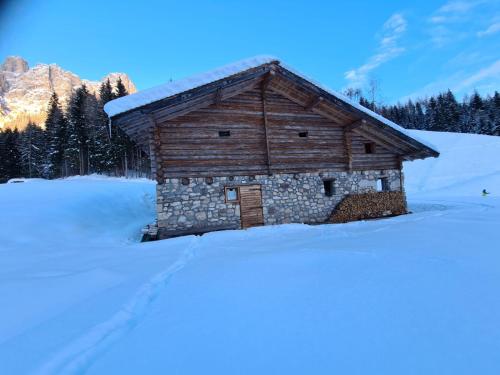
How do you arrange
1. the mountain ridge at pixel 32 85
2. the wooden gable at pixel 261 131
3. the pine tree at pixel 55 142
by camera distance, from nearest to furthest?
the wooden gable at pixel 261 131 → the pine tree at pixel 55 142 → the mountain ridge at pixel 32 85

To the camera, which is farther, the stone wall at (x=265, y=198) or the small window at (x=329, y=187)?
the small window at (x=329, y=187)

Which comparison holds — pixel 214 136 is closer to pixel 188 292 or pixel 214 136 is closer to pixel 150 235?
pixel 150 235

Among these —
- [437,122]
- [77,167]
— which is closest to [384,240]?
[77,167]

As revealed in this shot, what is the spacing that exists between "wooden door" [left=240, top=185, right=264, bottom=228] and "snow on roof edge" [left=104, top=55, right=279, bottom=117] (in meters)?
4.50

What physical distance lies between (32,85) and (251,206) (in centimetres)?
20249

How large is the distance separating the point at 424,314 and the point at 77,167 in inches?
1995

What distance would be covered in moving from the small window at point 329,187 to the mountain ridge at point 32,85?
503 feet

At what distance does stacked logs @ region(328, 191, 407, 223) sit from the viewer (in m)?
13.8

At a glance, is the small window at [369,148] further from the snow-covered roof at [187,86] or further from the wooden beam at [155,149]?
the wooden beam at [155,149]

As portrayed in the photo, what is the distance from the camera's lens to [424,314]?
298 centimetres

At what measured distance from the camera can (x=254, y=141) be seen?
12898 millimetres

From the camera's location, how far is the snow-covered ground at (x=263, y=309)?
2393mm

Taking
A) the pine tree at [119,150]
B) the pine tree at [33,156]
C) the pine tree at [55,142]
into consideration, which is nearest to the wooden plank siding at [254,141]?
the pine tree at [119,150]

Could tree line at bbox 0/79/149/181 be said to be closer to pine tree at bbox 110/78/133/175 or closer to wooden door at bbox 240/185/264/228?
pine tree at bbox 110/78/133/175
